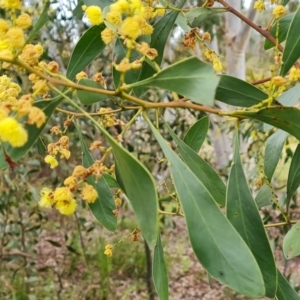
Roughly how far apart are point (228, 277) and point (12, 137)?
0.75 feet

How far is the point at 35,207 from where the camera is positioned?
227 cm

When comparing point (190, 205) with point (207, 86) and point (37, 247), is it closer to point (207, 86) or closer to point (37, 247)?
point (207, 86)

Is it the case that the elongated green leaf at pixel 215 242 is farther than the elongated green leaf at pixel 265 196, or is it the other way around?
the elongated green leaf at pixel 265 196

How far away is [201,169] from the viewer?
2.03ft

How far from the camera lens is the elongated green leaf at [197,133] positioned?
2.51ft

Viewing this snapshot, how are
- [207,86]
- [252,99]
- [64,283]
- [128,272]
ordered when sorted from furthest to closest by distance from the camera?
[128,272] → [64,283] → [252,99] → [207,86]

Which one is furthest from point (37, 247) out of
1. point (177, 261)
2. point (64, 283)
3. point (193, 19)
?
point (193, 19)

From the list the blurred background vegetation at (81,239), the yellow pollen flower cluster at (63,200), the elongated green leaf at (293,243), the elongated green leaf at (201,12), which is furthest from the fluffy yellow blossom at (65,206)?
the blurred background vegetation at (81,239)

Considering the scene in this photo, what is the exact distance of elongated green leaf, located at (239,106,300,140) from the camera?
1.61 feet

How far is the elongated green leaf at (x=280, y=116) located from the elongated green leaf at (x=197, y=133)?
0.26 m

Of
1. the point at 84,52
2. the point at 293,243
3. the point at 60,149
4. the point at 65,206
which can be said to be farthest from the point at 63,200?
the point at 293,243

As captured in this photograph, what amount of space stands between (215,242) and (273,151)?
370 millimetres

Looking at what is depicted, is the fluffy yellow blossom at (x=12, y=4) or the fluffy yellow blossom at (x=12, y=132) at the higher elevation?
the fluffy yellow blossom at (x=12, y=4)

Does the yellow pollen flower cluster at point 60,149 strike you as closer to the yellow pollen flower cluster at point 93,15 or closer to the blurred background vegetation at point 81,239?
the yellow pollen flower cluster at point 93,15
